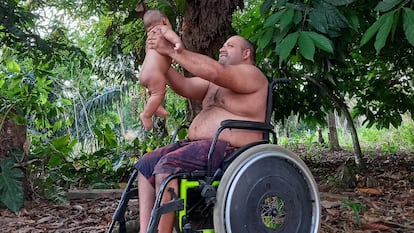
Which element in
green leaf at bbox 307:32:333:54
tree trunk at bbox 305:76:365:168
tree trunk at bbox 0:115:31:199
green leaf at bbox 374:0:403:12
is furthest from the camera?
tree trunk at bbox 305:76:365:168

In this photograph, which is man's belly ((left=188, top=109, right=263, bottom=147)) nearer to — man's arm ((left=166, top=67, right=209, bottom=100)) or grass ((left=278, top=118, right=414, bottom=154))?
man's arm ((left=166, top=67, right=209, bottom=100))

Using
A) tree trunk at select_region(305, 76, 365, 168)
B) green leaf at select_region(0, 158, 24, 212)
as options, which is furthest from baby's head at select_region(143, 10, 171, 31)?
tree trunk at select_region(305, 76, 365, 168)

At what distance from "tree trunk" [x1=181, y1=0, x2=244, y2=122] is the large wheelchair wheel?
214cm

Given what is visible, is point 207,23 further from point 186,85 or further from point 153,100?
point 153,100

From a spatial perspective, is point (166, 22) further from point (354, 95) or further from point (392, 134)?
point (392, 134)

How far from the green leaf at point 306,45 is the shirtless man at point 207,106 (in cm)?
24

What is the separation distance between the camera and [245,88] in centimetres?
243

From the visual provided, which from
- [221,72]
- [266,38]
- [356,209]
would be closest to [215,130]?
[221,72]

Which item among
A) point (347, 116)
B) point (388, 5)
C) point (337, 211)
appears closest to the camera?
point (388, 5)

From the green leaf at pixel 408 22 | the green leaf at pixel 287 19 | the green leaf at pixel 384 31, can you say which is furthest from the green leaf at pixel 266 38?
the green leaf at pixel 408 22

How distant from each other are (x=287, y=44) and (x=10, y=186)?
8.46ft

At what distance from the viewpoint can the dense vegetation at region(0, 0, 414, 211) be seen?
275cm

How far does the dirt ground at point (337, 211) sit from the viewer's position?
3270 millimetres

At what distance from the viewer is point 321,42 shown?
2.56 metres
